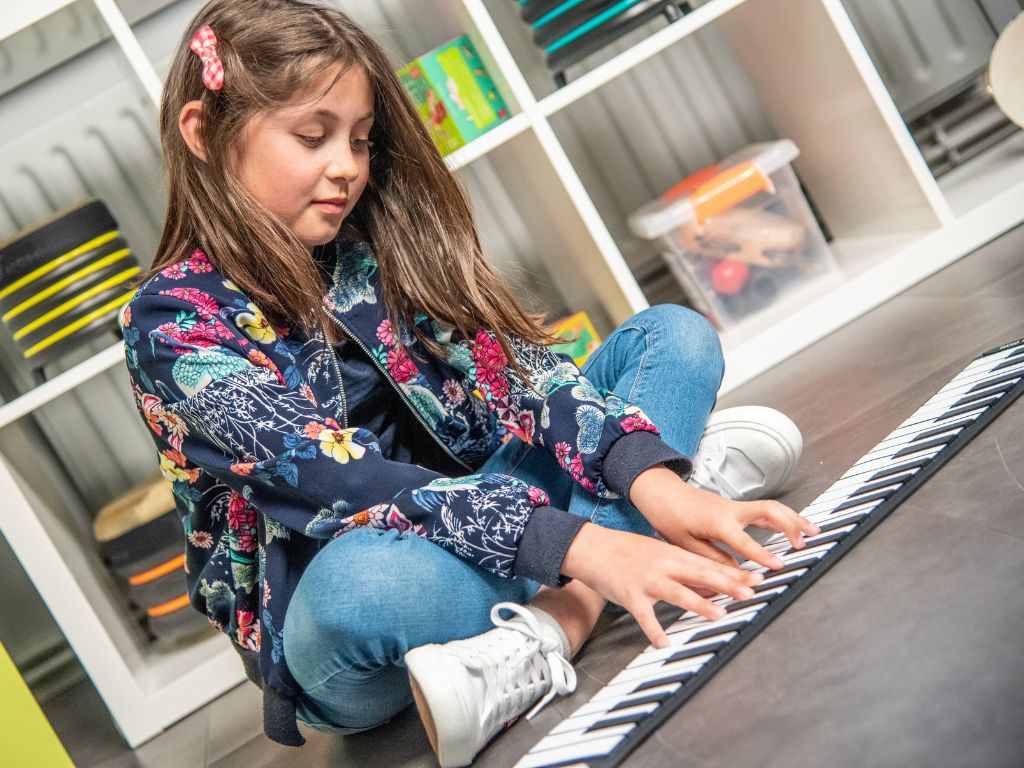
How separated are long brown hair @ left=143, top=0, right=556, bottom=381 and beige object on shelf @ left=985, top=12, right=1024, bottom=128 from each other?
1035mm

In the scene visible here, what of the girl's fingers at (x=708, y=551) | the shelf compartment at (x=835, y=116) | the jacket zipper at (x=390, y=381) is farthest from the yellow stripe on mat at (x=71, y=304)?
the shelf compartment at (x=835, y=116)

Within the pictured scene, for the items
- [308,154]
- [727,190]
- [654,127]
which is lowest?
[727,190]

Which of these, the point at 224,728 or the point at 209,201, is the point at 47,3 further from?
the point at 224,728

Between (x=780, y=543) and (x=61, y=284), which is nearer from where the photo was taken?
(x=780, y=543)

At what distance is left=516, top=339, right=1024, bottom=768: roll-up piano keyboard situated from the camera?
2.18 ft

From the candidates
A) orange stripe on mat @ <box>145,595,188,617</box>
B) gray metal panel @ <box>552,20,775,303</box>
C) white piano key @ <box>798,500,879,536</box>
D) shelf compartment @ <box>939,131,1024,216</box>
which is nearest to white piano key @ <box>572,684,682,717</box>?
white piano key @ <box>798,500,879,536</box>

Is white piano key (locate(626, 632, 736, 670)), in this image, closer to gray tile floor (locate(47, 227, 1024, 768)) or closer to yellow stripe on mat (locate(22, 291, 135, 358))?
gray tile floor (locate(47, 227, 1024, 768))

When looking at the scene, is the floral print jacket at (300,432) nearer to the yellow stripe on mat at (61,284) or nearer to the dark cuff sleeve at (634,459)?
the dark cuff sleeve at (634,459)

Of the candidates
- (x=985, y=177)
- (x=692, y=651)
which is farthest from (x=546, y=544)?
(x=985, y=177)

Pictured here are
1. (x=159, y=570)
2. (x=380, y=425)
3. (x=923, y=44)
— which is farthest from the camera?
(x=923, y=44)

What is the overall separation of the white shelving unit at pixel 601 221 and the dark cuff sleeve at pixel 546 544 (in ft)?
2.35

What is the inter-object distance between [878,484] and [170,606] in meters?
1.01

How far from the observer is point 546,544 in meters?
0.76

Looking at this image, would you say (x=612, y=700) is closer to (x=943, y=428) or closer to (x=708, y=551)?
(x=708, y=551)
